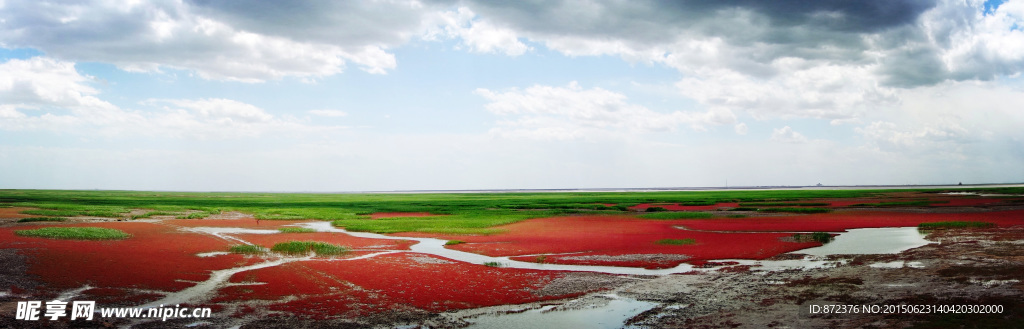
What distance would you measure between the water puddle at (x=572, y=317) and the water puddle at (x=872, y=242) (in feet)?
47.8

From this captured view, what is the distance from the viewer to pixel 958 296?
13922 millimetres

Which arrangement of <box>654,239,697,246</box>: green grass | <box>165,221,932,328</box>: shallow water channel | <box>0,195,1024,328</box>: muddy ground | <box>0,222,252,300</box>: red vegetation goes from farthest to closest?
<box>654,239,697,246</box>: green grass < <box>0,222,252,300</box>: red vegetation < <box>165,221,932,328</box>: shallow water channel < <box>0,195,1024,328</box>: muddy ground

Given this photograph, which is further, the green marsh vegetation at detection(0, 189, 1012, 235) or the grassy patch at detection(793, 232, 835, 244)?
the green marsh vegetation at detection(0, 189, 1012, 235)

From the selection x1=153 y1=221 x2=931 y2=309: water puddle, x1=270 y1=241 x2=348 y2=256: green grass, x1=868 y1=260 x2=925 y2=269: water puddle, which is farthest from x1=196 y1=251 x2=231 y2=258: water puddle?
x1=868 y1=260 x2=925 y2=269: water puddle

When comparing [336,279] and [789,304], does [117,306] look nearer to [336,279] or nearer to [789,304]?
[336,279]

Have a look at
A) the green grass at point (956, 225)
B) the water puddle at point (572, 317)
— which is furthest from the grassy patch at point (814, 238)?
the water puddle at point (572, 317)

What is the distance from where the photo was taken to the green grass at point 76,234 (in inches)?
1154

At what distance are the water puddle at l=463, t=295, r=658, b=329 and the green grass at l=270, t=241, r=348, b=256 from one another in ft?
49.5

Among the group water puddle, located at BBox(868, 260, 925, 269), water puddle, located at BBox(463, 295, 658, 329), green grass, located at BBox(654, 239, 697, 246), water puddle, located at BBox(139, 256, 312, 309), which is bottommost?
water puddle, located at BBox(463, 295, 658, 329)

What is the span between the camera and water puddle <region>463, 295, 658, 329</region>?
12.9m

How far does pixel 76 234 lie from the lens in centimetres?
2953

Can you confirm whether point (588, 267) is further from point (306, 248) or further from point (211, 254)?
point (211, 254)

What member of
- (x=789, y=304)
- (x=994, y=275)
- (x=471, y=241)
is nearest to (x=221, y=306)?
(x=789, y=304)

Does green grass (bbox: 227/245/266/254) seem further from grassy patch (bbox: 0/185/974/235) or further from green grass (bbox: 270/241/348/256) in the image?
grassy patch (bbox: 0/185/974/235)
